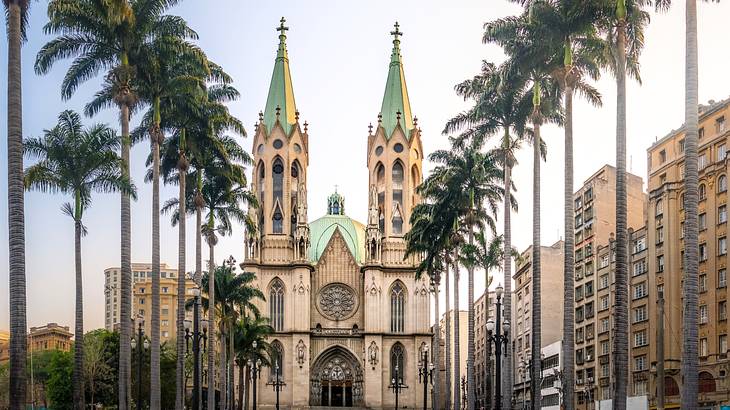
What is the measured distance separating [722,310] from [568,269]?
29938 mm

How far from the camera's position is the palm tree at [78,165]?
3859cm

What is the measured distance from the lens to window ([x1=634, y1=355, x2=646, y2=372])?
242ft

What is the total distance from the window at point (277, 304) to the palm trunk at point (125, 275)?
58.6 m

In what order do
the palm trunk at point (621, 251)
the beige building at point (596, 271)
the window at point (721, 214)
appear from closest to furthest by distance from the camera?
the palm trunk at point (621, 251) → the window at point (721, 214) → the beige building at point (596, 271)

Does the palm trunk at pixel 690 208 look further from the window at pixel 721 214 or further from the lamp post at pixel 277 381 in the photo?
the lamp post at pixel 277 381

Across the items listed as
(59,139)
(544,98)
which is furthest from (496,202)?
(59,139)

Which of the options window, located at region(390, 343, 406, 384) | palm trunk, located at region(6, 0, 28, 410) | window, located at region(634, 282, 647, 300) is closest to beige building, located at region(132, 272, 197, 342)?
window, located at region(390, 343, 406, 384)

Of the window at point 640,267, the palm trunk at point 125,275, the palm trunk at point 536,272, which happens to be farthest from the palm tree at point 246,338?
the palm trunk at point 536,272

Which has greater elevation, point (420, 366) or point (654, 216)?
point (654, 216)

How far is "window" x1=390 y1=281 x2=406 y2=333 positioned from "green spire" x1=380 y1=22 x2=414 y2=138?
16.6 metres

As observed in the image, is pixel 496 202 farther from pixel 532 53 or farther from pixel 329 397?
pixel 329 397

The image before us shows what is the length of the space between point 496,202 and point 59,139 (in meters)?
29.0

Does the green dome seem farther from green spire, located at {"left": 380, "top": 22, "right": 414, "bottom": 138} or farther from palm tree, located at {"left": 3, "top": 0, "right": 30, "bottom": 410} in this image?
palm tree, located at {"left": 3, "top": 0, "right": 30, "bottom": 410}

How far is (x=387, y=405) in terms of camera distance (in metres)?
97.8
